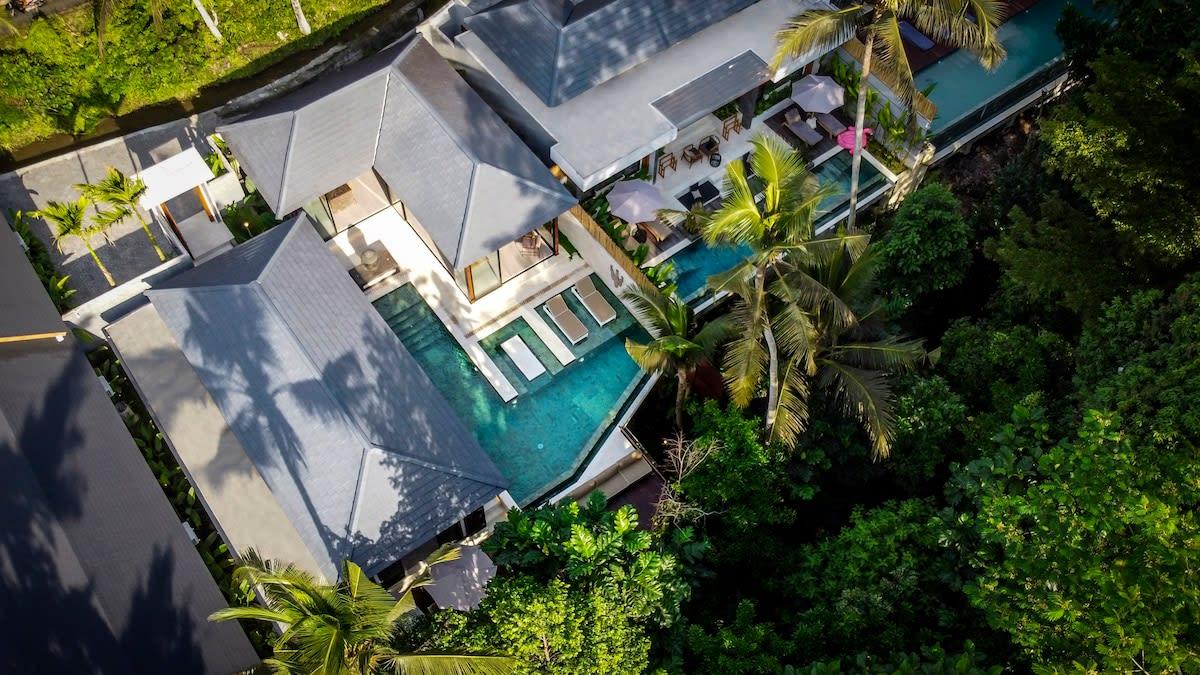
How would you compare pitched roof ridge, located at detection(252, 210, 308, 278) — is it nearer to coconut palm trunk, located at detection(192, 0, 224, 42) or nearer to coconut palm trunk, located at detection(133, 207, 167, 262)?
coconut palm trunk, located at detection(133, 207, 167, 262)

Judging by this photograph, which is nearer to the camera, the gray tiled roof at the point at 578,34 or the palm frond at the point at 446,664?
the palm frond at the point at 446,664

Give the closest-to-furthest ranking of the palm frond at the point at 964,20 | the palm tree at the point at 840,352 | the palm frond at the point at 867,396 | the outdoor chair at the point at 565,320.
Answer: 1. the palm tree at the point at 840,352
2. the palm frond at the point at 964,20
3. the palm frond at the point at 867,396
4. the outdoor chair at the point at 565,320

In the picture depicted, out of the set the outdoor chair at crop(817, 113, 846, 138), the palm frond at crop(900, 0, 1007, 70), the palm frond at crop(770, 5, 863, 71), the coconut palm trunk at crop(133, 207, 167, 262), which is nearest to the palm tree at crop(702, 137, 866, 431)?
the palm frond at crop(770, 5, 863, 71)

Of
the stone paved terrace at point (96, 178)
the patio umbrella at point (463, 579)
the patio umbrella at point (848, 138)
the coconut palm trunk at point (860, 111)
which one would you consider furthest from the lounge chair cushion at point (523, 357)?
the patio umbrella at point (848, 138)

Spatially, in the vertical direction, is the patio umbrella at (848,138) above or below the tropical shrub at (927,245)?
above

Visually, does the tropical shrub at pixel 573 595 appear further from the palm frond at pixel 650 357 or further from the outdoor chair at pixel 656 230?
the outdoor chair at pixel 656 230

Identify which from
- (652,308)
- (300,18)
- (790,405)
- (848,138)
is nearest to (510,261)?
(652,308)
